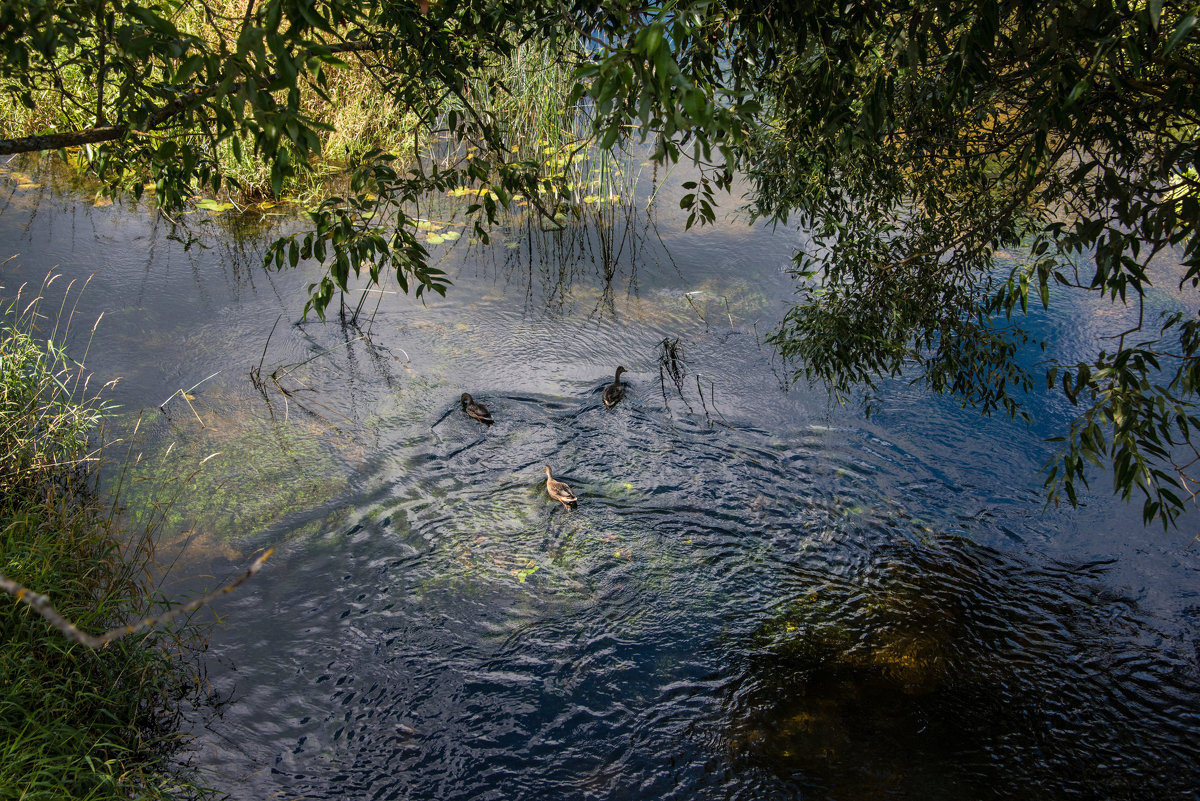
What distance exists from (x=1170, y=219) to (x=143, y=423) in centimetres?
644

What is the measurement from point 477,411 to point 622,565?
1.85 metres

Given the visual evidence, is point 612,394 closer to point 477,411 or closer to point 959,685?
point 477,411

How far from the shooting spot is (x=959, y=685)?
14.3 feet

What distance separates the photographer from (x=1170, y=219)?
2.80 meters

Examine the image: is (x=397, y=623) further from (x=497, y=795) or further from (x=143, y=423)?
(x=143, y=423)

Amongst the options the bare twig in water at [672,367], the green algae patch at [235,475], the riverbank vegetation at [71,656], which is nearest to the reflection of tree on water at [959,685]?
the bare twig in water at [672,367]

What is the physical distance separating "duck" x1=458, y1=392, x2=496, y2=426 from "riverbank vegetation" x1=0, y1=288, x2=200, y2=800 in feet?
7.73

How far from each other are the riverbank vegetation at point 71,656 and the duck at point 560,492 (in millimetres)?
2357

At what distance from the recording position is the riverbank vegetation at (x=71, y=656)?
11.2ft

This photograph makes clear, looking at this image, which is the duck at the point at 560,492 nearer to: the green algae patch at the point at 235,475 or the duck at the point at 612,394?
the duck at the point at 612,394

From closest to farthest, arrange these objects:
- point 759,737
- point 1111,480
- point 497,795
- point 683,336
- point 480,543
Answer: point 497,795, point 759,737, point 480,543, point 1111,480, point 683,336

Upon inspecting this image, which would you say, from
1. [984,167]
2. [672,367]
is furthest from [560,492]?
[984,167]

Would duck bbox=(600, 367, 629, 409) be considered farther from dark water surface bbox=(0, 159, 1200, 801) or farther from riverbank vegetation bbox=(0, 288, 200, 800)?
riverbank vegetation bbox=(0, 288, 200, 800)

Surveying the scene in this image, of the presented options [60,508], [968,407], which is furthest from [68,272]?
[968,407]
